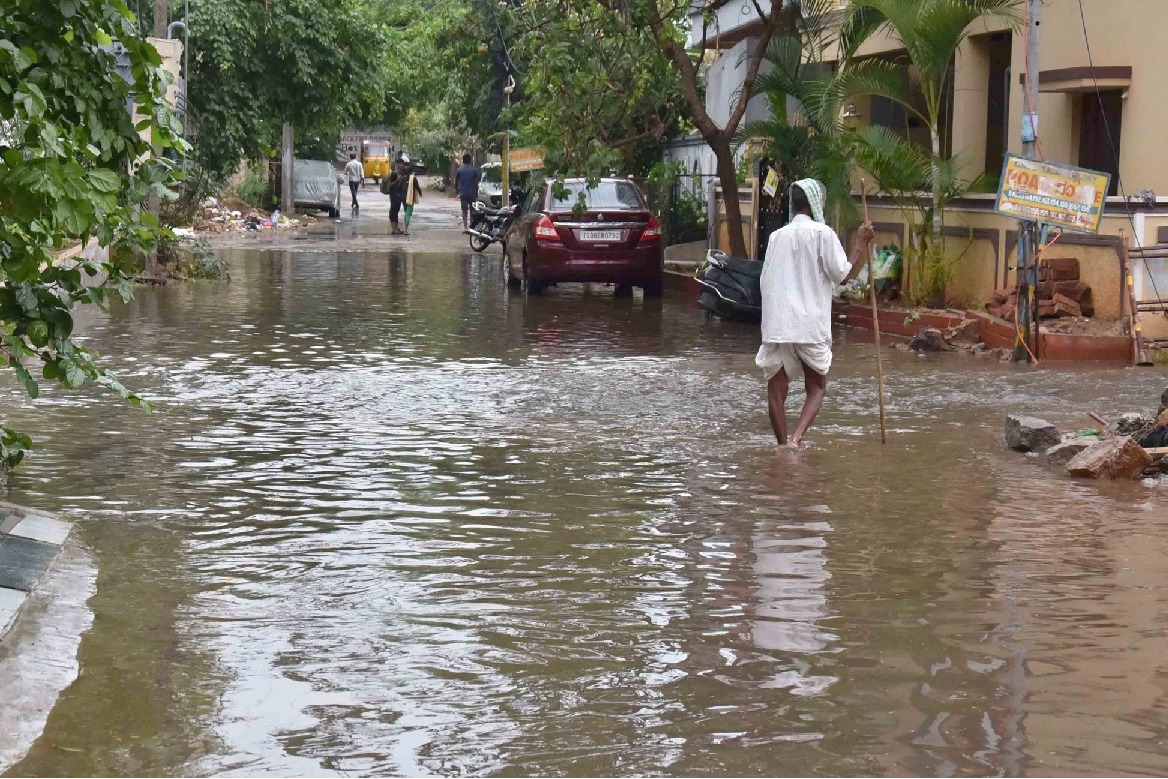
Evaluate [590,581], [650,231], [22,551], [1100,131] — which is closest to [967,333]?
[1100,131]

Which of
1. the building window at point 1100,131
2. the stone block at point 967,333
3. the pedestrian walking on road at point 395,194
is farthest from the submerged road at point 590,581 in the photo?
the pedestrian walking on road at point 395,194

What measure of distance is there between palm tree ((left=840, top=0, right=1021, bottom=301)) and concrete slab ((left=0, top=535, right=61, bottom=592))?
12265 millimetres

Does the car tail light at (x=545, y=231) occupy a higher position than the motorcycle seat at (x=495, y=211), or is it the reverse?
the motorcycle seat at (x=495, y=211)

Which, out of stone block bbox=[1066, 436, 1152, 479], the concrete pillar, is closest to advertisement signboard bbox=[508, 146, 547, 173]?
the concrete pillar

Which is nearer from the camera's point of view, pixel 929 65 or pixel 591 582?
pixel 591 582

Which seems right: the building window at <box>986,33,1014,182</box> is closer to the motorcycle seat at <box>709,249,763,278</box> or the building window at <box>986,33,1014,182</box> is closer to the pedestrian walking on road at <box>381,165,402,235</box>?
the motorcycle seat at <box>709,249,763,278</box>

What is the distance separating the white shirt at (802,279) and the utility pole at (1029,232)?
5.09m

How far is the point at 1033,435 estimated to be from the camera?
32.3 feet

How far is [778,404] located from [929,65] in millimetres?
8497

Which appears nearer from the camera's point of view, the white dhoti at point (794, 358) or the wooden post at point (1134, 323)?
the white dhoti at point (794, 358)

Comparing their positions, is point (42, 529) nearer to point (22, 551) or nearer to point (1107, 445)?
point (22, 551)

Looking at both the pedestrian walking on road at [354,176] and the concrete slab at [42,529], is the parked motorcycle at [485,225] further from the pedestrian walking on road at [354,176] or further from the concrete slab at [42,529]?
the concrete slab at [42,529]

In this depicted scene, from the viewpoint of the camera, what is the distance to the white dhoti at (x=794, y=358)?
1022 centimetres

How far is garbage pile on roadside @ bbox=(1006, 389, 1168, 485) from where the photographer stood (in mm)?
9008
